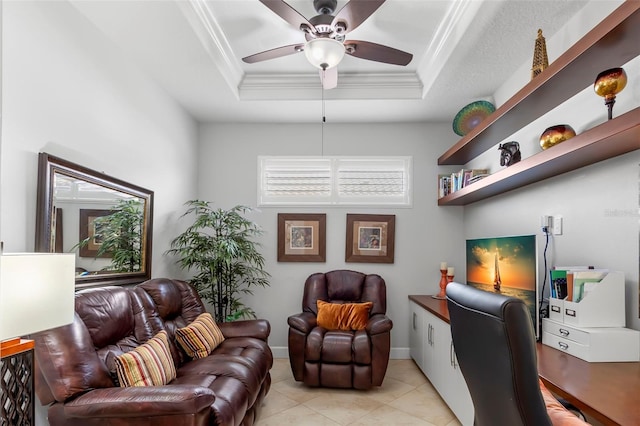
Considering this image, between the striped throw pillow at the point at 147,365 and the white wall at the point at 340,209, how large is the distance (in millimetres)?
2026

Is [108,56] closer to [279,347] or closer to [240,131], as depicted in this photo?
[240,131]

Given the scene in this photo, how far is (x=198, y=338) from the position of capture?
275cm

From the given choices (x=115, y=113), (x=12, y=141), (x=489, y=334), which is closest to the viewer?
(x=489, y=334)

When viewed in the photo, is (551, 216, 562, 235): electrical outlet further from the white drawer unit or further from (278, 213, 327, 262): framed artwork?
(278, 213, 327, 262): framed artwork

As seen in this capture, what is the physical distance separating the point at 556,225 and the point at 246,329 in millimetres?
2422

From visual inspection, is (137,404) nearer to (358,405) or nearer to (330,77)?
(358,405)

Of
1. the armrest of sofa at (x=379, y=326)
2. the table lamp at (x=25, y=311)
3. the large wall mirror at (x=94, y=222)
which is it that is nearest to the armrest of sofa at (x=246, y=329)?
the large wall mirror at (x=94, y=222)

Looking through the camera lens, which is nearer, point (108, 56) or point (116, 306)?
point (116, 306)

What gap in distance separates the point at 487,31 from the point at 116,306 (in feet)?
9.48

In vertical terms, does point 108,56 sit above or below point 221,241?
above

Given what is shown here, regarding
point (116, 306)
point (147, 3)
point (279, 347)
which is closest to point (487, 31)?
point (147, 3)

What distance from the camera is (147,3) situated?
2.21 meters

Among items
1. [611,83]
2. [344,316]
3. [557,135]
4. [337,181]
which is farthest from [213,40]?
[344,316]

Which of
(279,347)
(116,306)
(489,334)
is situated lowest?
(279,347)
